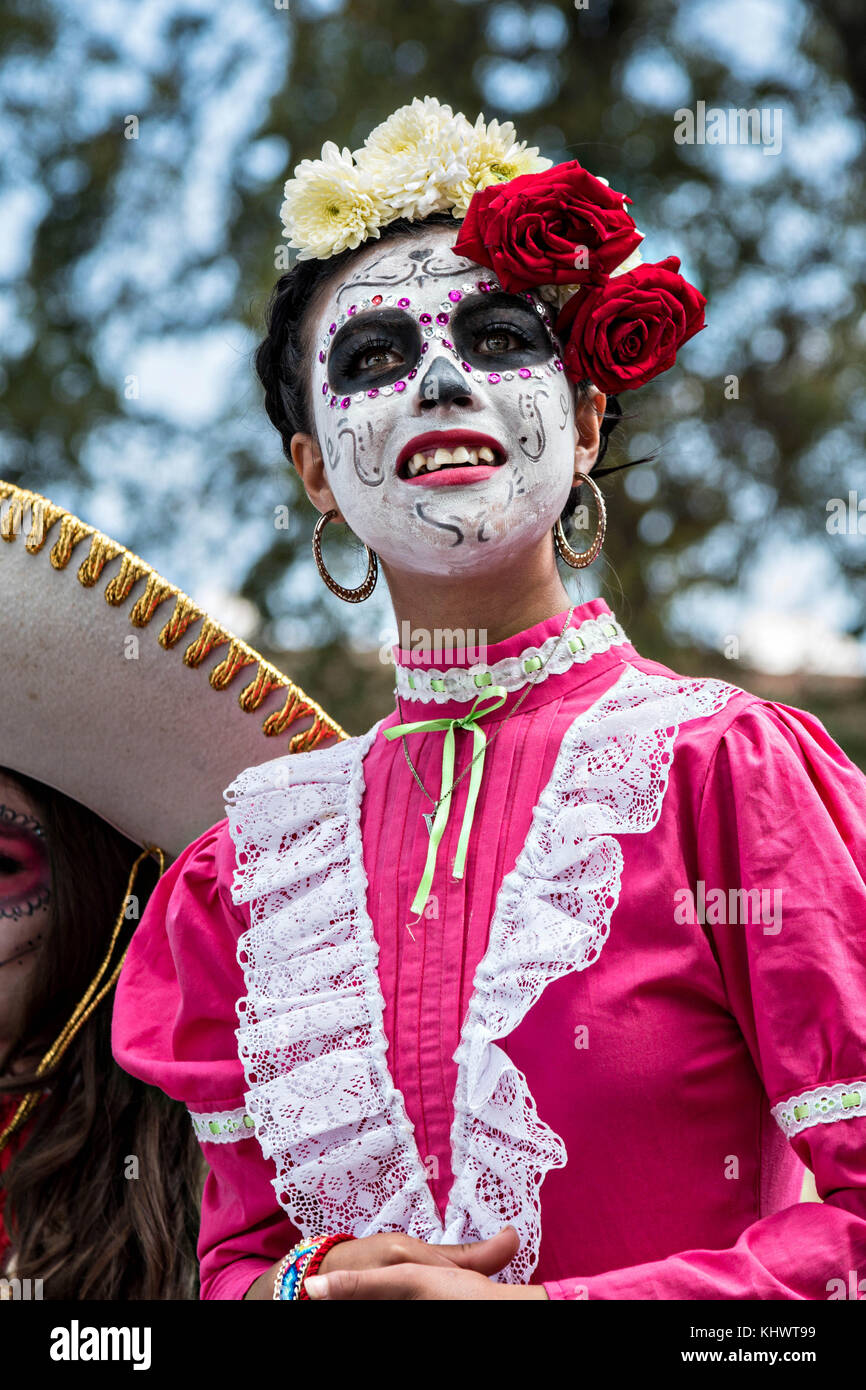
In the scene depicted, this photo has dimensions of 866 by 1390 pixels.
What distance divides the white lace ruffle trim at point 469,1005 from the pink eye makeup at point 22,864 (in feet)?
2.31

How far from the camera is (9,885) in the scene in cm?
259

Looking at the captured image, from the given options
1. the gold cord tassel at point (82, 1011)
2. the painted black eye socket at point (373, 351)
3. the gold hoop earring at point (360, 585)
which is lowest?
the gold cord tassel at point (82, 1011)

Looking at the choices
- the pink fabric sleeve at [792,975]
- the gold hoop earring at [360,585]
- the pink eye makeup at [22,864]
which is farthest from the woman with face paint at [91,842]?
the pink fabric sleeve at [792,975]

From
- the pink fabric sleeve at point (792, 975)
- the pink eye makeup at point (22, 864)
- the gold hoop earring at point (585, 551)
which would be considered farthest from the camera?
the pink eye makeup at point (22, 864)

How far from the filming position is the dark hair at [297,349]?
2.09 m

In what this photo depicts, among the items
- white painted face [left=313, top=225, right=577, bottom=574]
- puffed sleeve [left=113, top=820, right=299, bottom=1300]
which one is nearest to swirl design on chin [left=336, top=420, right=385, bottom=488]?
white painted face [left=313, top=225, right=577, bottom=574]

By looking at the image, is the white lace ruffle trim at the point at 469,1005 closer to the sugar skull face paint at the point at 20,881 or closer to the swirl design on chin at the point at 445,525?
the swirl design on chin at the point at 445,525

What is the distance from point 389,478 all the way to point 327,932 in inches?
22.0

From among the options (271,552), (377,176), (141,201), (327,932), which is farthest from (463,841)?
(141,201)

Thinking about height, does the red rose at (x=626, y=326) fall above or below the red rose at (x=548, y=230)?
below

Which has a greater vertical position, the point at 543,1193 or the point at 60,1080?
the point at 60,1080

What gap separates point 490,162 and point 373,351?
319 mm

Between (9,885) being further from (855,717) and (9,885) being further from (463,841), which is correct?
(855,717)

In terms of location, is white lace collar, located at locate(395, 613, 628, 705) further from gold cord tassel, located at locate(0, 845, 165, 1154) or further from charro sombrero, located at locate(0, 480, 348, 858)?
gold cord tassel, located at locate(0, 845, 165, 1154)
